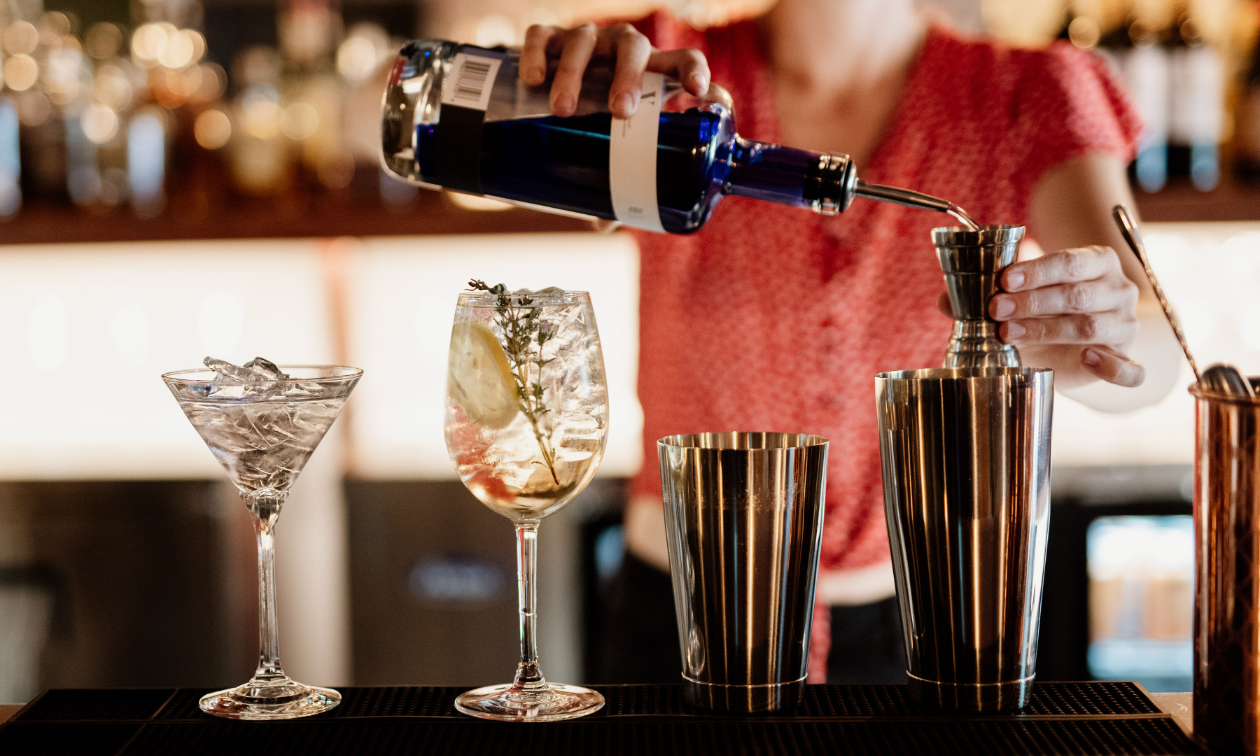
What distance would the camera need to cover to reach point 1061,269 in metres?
0.78

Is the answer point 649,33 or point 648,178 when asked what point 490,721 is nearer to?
point 648,178

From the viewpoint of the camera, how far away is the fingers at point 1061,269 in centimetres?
72

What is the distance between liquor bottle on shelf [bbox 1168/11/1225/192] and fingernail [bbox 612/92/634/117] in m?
1.56

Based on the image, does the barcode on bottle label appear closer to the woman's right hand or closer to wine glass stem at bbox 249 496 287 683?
the woman's right hand

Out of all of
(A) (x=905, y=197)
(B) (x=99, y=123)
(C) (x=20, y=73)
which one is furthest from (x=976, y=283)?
(C) (x=20, y=73)

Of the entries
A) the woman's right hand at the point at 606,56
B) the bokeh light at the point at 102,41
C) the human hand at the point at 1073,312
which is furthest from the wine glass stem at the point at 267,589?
the bokeh light at the point at 102,41

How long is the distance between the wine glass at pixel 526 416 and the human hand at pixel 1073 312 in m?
0.27

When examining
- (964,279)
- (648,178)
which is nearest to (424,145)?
(648,178)

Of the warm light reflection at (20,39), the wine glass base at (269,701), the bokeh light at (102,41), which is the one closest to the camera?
the wine glass base at (269,701)

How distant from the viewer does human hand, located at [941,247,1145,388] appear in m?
0.73

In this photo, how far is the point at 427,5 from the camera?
2.48m

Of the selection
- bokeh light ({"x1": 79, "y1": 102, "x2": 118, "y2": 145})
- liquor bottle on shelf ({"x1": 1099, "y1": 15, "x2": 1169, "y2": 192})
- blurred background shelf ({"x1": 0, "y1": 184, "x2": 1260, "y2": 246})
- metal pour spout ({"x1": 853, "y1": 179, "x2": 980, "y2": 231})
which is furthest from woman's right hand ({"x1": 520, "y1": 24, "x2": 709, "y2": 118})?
bokeh light ({"x1": 79, "y1": 102, "x2": 118, "y2": 145})

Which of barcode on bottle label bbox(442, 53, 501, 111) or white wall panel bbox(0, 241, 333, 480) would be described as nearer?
barcode on bottle label bbox(442, 53, 501, 111)

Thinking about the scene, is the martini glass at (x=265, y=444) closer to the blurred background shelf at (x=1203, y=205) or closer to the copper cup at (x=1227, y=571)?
the copper cup at (x=1227, y=571)
